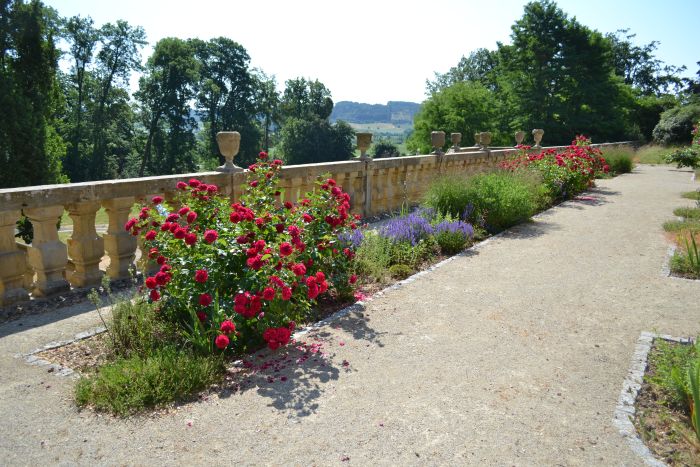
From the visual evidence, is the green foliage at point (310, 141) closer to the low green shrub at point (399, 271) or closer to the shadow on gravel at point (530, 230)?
the shadow on gravel at point (530, 230)

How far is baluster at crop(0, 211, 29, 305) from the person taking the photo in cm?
427

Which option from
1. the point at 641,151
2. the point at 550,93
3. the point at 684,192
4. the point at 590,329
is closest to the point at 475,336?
the point at 590,329

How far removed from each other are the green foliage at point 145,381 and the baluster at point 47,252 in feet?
5.55

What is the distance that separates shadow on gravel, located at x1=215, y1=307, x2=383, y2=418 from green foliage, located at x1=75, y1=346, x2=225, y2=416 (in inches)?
6.6

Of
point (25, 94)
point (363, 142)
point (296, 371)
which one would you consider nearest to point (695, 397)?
point (296, 371)

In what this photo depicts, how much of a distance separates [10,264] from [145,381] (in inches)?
86.2

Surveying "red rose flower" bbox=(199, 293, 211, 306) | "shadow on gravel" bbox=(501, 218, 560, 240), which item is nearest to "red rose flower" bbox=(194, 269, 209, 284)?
"red rose flower" bbox=(199, 293, 211, 306)

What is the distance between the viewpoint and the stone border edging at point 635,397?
2.67 metres

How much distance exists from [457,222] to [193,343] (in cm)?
465

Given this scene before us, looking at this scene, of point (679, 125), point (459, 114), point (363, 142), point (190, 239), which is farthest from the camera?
point (459, 114)

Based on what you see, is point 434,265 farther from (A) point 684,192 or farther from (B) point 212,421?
(A) point 684,192

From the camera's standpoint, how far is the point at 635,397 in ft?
10.5

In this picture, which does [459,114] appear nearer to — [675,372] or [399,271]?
[399,271]

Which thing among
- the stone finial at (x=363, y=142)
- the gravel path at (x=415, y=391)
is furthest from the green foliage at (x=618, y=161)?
the gravel path at (x=415, y=391)
